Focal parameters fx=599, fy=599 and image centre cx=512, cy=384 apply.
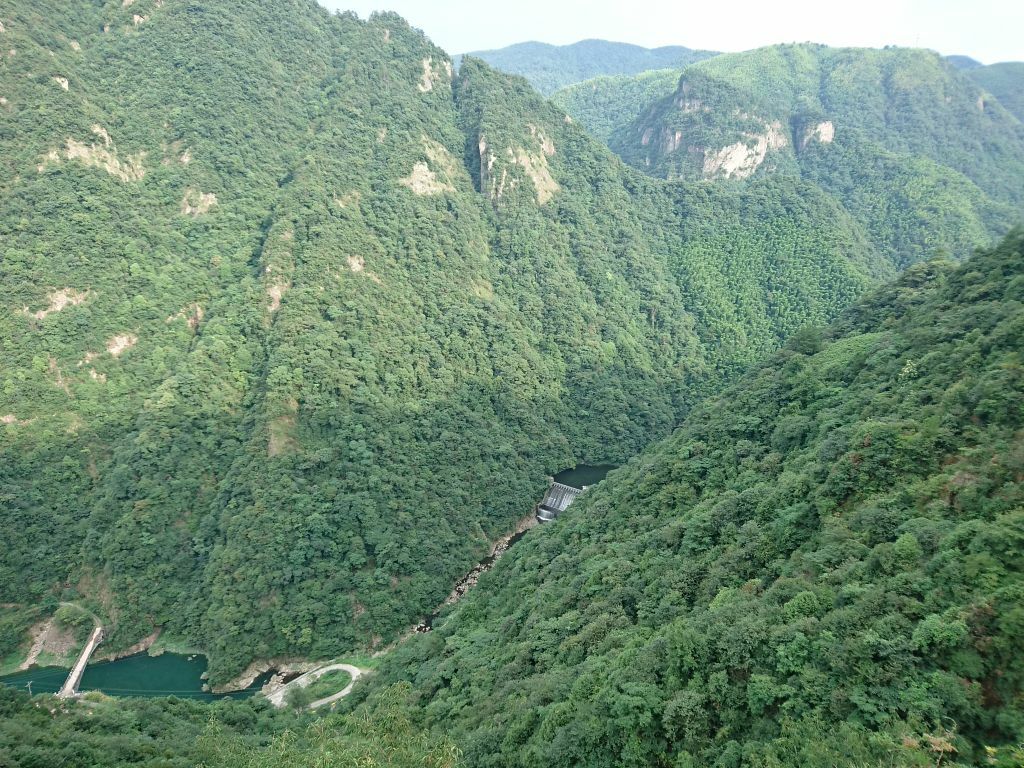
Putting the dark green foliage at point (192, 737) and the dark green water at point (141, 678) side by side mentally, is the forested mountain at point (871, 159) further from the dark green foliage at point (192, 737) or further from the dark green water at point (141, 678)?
the dark green water at point (141, 678)

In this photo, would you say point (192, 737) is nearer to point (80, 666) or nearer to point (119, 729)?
point (119, 729)

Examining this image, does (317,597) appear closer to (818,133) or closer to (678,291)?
(678,291)

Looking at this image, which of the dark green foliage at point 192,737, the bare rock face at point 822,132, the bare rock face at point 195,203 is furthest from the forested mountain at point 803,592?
the bare rock face at point 822,132

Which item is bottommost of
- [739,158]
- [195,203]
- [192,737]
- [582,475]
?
[582,475]

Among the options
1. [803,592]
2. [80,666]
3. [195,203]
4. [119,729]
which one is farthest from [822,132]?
[80,666]

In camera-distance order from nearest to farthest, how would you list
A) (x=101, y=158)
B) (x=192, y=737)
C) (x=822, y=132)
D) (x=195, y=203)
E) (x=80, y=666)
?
(x=192, y=737)
(x=80, y=666)
(x=101, y=158)
(x=195, y=203)
(x=822, y=132)

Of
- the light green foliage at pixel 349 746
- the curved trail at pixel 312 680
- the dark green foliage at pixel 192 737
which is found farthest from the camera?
the curved trail at pixel 312 680

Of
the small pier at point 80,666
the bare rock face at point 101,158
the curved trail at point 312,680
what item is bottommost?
the curved trail at point 312,680
